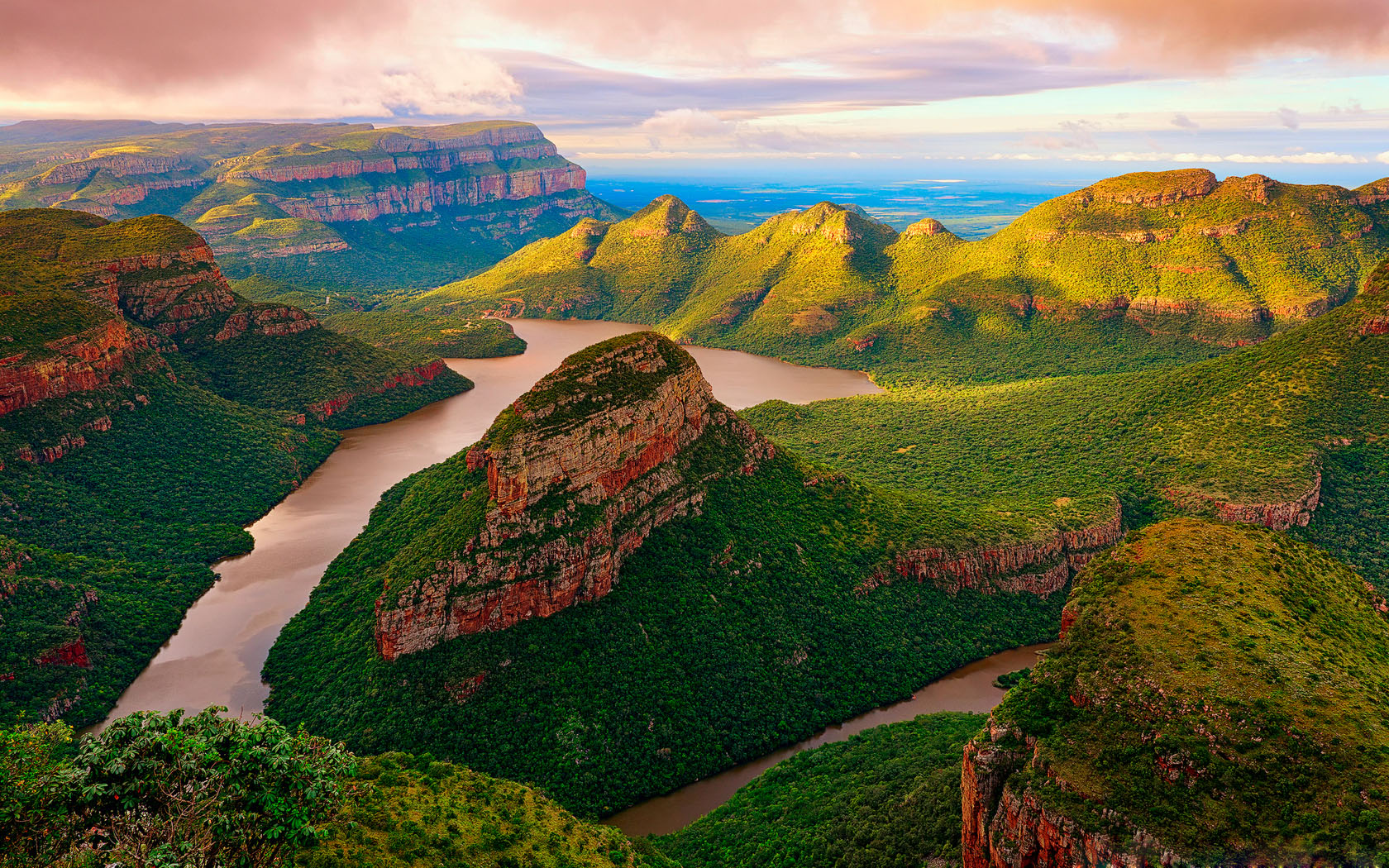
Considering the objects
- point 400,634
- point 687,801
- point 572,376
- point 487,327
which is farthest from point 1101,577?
point 487,327

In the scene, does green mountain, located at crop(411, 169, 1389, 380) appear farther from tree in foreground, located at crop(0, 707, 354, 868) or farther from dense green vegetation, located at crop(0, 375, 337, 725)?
tree in foreground, located at crop(0, 707, 354, 868)

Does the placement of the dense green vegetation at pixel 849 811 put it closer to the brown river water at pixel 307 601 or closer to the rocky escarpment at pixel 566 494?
the brown river water at pixel 307 601

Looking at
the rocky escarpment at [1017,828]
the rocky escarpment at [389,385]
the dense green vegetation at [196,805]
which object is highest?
the dense green vegetation at [196,805]

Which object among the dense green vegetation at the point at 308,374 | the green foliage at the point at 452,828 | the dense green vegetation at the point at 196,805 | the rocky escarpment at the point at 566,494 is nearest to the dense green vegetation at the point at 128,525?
the dense green vegetation at the point at 308,374

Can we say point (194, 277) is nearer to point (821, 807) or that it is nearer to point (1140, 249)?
point (821, 807)

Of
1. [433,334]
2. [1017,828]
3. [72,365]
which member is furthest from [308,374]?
[1017,828]

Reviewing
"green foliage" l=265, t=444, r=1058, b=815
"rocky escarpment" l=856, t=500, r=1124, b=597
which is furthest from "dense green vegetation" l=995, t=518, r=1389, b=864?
"rocky escarpment" l=856, t=500, r=1124, b=597

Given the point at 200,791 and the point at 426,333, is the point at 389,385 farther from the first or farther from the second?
the point at 200,791
